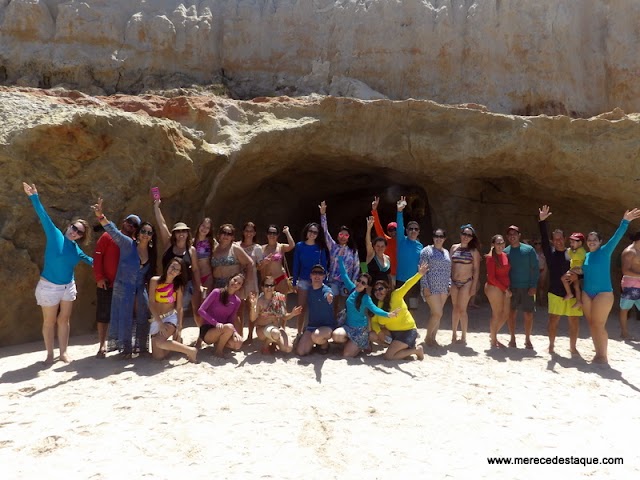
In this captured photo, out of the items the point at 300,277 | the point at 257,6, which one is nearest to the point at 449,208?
the point at 300,277

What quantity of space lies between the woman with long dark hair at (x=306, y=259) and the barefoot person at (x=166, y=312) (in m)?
1.21

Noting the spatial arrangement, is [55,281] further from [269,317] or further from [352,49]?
[352,49]

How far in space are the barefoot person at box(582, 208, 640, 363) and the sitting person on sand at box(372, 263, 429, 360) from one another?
1.56 m

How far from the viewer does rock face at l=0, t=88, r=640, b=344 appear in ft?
15.9

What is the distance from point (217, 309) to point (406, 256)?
2.05 m

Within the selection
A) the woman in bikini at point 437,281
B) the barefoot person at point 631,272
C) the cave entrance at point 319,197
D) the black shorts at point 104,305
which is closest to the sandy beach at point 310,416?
the black shorts at point 104,305

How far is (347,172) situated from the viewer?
8094mm

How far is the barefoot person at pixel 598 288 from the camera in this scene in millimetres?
4250

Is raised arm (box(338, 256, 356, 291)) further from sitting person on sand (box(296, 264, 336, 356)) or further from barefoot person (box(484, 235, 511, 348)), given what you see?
barefoot person (box(484, 235, 511, 348))

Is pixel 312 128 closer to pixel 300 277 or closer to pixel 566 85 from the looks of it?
pixel 300 277

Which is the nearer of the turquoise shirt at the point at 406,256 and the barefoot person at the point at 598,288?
the barefoot person at the point at 598,288

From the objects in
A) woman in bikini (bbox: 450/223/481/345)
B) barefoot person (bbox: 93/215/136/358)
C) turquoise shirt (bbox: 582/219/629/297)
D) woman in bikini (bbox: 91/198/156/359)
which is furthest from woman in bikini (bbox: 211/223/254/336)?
turquoise shirt (bbox: 582/219/629/297)

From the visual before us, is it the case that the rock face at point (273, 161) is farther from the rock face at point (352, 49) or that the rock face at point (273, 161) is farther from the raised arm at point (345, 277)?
the rock face at point (352, 49)

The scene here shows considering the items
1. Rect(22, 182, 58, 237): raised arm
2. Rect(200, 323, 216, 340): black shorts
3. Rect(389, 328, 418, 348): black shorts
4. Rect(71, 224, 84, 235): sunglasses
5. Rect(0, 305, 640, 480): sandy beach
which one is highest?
Rect(22, 182, 58, 237): raised arm
